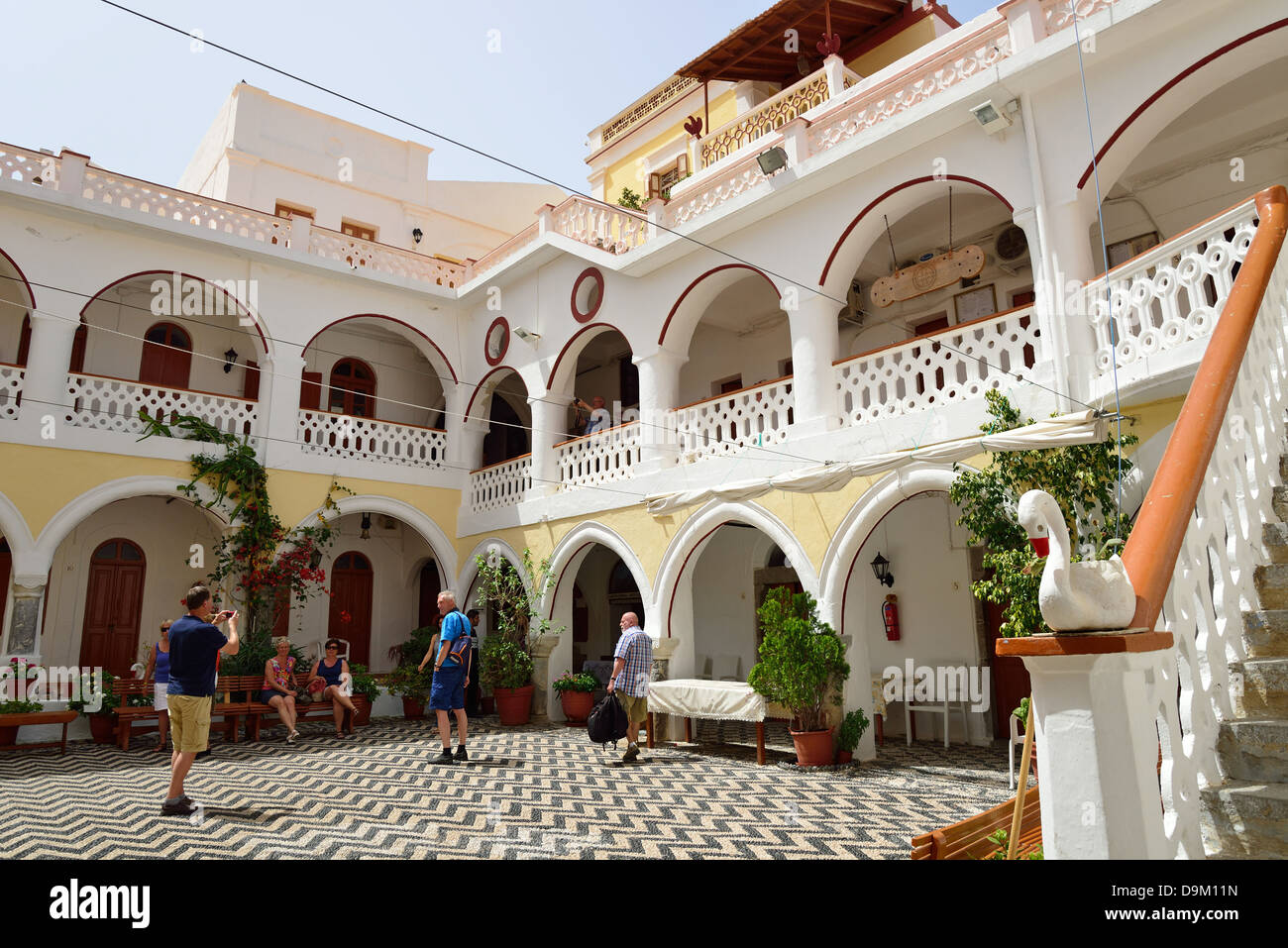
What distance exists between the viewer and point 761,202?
A: 9.58 meters

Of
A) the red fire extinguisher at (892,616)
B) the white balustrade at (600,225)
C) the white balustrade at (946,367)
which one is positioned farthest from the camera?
the white balustrade at (600,225)

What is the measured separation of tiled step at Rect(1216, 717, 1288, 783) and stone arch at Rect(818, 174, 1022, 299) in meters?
7.04

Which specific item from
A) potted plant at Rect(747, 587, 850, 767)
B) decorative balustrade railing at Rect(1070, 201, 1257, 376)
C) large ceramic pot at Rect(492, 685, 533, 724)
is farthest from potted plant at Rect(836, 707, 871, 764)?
large ceramic pot at Rect(492, 685, 533, 724)

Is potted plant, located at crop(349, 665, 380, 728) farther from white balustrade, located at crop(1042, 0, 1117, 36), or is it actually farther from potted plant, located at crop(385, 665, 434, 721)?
white balustrade, located at crop(1042, 0, 1117, 36)

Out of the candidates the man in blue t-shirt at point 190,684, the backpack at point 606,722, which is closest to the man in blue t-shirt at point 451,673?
the backpack at point 606,722

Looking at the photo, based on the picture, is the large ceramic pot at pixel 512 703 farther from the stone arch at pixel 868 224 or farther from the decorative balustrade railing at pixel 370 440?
the stone arch at pixel 868 224

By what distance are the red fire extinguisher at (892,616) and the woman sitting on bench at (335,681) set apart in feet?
22.6

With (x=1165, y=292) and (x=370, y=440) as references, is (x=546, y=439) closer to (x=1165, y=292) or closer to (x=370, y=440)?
(x=370, y=440)

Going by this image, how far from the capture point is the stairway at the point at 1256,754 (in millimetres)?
2160

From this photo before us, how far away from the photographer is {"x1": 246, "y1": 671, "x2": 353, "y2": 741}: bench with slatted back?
9641 mm

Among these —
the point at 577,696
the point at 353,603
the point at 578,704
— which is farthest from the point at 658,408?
the point at 353,603

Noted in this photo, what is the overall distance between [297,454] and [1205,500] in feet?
39.5
